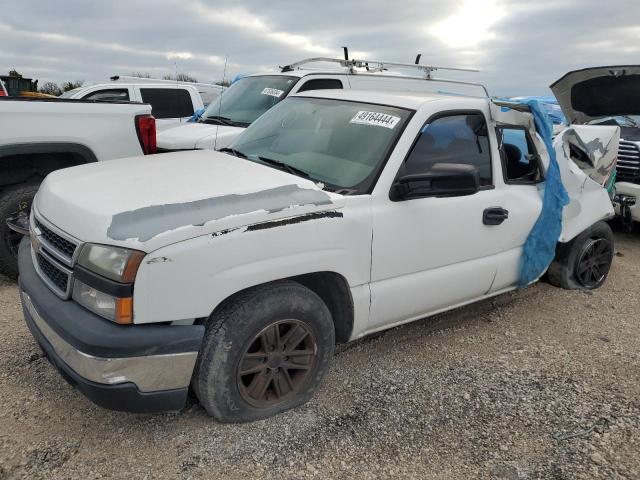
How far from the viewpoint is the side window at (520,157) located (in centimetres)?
405

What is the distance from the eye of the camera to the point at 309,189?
9.82ft

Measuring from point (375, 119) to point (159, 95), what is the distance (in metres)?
7.26

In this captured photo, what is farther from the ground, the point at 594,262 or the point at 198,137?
the point at 198,137

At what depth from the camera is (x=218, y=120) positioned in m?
7.12

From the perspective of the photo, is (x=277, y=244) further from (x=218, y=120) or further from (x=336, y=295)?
(x=218, y=120)

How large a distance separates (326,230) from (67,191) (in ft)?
4.51

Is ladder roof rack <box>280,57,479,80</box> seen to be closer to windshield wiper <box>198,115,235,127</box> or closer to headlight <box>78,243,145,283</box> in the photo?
windshield wiper <box>198,115,235,127</box>

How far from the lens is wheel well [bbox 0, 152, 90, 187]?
15.4ft

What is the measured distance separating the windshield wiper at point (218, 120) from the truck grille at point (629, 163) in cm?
489

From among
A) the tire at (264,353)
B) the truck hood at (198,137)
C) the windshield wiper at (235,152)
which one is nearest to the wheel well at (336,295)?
the tire at (264,353)

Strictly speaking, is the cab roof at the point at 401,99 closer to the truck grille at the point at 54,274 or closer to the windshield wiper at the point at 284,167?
the windshield wiper at the point at 284,167

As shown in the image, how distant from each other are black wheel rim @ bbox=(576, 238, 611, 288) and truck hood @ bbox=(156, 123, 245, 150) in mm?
3698

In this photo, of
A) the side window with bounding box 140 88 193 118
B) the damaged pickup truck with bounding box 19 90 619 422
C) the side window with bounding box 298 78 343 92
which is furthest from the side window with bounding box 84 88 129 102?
the damaged pickup truck with bounding box 19 90 619 422

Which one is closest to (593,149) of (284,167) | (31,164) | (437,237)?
(437,237)
